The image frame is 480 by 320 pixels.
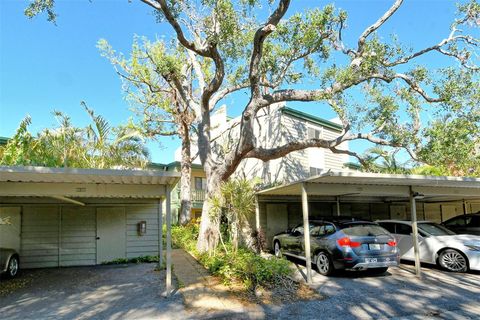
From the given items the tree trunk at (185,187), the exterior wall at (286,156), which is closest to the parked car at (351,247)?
the exterior wall at (286,156)

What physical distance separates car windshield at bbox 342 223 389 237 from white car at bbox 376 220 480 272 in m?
2.69

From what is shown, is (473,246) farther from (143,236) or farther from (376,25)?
(143,236)

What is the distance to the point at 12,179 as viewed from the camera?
288 inches

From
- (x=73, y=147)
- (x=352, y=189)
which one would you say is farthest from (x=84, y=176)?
(x=73, y=147)

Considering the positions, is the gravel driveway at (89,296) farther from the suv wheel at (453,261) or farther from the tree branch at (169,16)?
the suv wheel at (453,261)

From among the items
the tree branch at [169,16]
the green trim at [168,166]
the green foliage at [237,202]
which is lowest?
the green foliage at [237,202]

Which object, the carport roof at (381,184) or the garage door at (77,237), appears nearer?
the carport roof at (381,184)

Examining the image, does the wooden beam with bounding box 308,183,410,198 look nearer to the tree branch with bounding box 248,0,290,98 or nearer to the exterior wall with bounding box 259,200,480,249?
the exterior wall with bounding box 259,200,480,249

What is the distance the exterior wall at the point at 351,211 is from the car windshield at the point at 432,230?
3675mm

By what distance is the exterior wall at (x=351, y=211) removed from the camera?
50.3ft

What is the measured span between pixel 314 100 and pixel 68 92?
1301 cm

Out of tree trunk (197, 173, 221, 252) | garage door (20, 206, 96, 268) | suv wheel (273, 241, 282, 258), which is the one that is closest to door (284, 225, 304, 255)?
suv wheel (273, 241, 282, 258)

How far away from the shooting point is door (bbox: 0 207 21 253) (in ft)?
38.0

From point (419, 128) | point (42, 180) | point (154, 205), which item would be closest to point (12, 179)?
point (42, 180)
